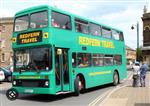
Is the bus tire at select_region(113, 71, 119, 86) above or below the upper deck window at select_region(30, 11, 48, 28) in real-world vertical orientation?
below

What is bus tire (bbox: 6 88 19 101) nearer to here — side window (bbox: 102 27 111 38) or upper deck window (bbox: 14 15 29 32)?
upper deck window (bbox: 14 15 29 32)

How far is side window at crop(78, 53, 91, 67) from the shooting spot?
17109 millimetres

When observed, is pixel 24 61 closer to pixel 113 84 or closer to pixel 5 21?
pixel 113 84

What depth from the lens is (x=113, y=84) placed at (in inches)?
882

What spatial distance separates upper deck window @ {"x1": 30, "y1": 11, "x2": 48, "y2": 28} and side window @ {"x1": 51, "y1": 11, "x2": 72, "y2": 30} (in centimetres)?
34

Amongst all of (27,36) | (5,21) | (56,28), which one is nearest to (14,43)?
(27,36)

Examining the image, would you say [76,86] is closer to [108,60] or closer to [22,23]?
[22,23]

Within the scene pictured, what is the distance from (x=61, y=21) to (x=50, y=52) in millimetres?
1885

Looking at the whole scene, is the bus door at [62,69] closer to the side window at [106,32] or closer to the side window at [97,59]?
the side window at [97,59]

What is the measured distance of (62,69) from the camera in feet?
50.4

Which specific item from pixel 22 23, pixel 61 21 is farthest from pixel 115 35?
pixel 22 23

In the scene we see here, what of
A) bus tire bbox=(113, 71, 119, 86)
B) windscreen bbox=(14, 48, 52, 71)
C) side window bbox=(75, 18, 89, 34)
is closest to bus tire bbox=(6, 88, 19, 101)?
windscreen bbox=(14, 48, 52, 71)

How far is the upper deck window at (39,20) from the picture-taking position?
582 inches

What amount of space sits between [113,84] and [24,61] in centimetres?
883
